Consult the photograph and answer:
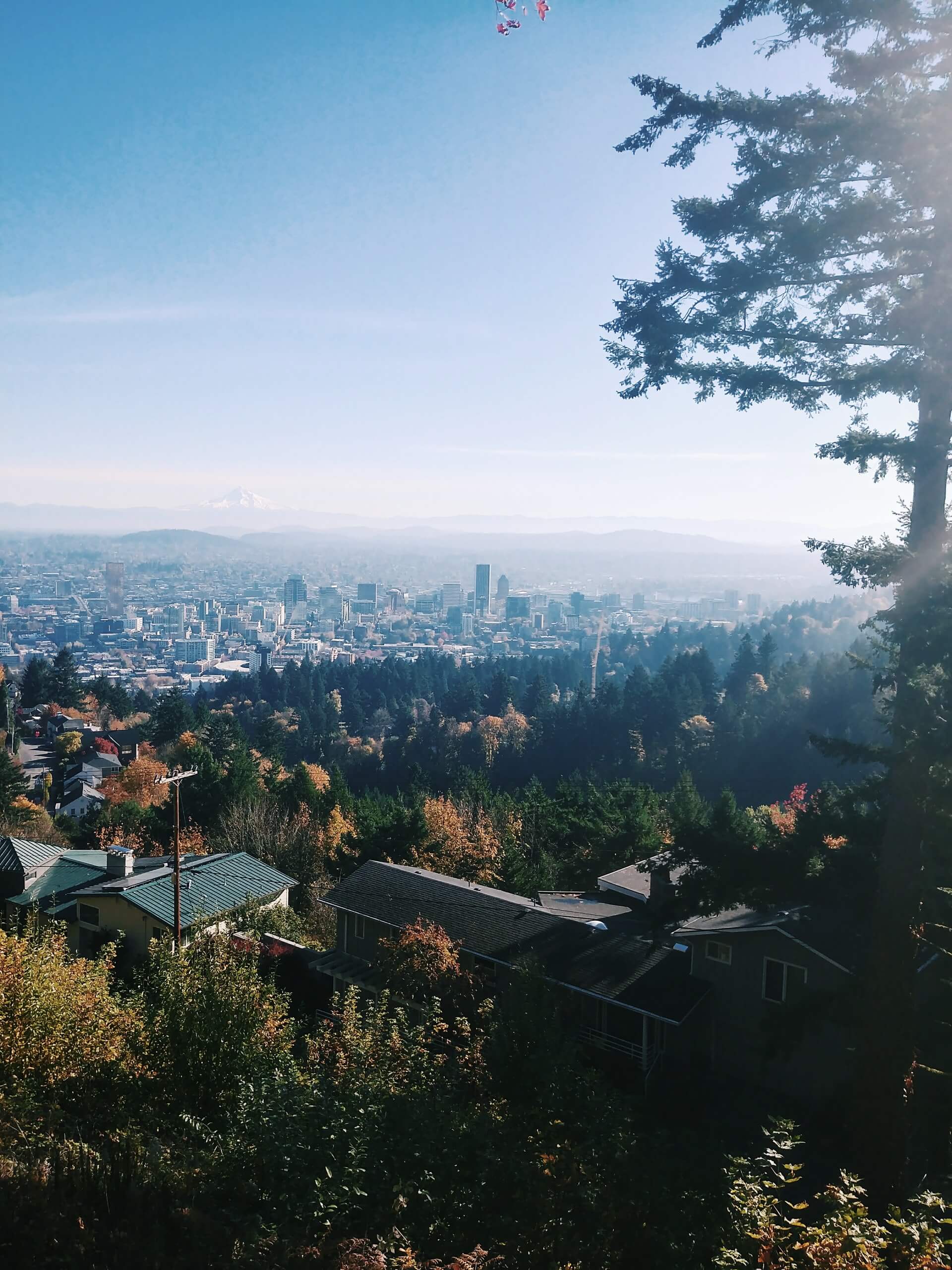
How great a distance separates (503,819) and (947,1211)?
22.3 m

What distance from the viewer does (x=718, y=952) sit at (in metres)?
12.3

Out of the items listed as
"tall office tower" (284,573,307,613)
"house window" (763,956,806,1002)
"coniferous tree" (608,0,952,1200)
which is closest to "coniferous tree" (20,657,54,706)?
"house window" (763,956,806,1002)

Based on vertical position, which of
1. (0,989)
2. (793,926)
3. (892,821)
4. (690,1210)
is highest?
(892,821)

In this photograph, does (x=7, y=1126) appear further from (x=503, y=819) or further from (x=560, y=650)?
(x=560, y=650)

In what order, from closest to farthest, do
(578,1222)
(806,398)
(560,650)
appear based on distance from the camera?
(578,1222), (806,398), (560,650)

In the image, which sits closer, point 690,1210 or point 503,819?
point 690,1210

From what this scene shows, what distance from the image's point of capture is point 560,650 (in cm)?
11369

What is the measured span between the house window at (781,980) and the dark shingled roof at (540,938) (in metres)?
0.90

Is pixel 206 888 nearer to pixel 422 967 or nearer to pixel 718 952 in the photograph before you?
pixel 422 967

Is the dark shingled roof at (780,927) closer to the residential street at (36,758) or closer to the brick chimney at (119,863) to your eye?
the brick chimney at (119,863)

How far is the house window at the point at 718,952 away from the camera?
39.8ft

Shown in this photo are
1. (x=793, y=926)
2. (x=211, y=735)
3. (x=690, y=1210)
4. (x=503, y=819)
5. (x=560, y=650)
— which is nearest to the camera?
(x=690, y=1210)

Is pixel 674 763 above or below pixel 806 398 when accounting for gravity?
below

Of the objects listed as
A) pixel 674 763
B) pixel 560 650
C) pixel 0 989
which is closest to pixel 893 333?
pixel 0 989
